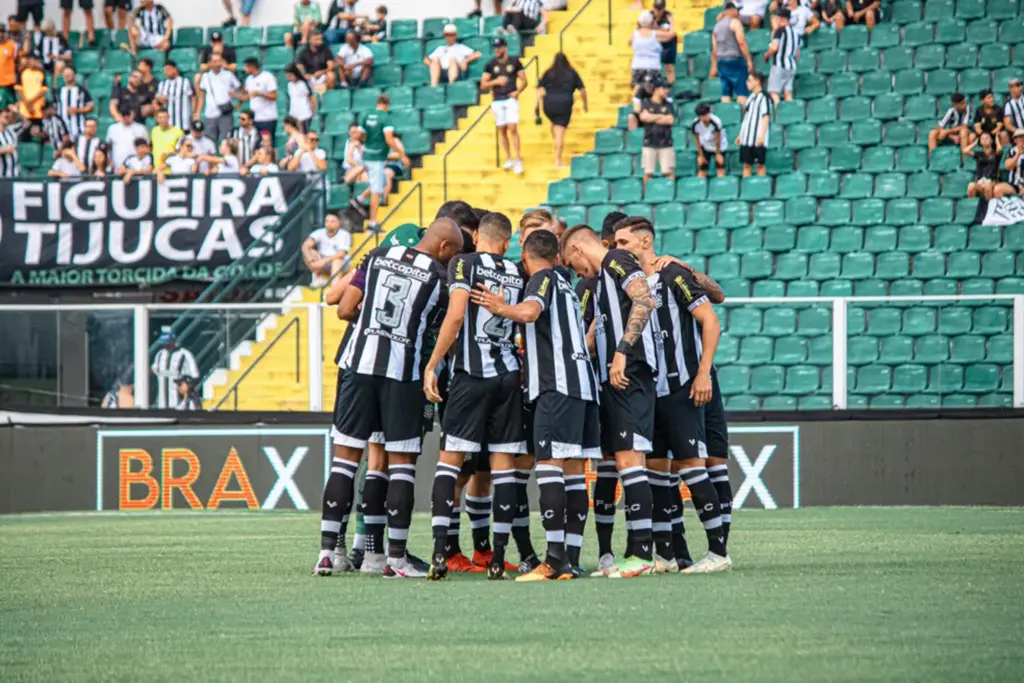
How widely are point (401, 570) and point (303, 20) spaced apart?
18120 millimetres

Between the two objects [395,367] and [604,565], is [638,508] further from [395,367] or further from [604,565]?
[395,367]

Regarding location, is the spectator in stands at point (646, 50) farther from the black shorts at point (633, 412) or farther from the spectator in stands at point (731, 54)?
the black shorts at point (633, 412)

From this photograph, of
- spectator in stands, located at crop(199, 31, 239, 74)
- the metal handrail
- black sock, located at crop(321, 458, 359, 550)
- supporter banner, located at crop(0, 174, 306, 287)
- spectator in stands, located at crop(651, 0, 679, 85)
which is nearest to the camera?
black sock, located at crop(321, 458, 359, 550)

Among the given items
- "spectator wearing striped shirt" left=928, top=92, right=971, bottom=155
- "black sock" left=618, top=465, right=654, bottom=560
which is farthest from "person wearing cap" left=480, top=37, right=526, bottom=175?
"black sock" left=618, top=465, right=654, bottom=560

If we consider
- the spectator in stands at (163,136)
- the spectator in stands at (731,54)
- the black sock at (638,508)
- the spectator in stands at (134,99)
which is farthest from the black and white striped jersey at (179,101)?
the black sock at (638,508)

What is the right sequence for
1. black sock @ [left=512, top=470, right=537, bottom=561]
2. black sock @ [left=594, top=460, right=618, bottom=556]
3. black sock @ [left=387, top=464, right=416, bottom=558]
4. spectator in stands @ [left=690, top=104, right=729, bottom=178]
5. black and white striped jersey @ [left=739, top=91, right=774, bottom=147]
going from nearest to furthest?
1. black sock @ [left=387, top=464, right=416, bottom=558]
2. black sock @ [left=512, top=470, right=537, bottom=561]
3. black sock @ [left=594, top=460, right=618, bottom=556]
4. black and white striped jersey @ [left=739, top=91, right=774, bottom=147]
5. spectator in stands @ [left=690, top=104, right=729, bottom=178]

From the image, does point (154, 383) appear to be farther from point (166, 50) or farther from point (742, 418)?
point (166, 50)

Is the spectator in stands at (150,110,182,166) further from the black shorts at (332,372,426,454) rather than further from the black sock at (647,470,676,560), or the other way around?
the black sock at (647,470,676,560)

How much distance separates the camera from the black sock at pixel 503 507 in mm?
9062

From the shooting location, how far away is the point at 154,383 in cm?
1658

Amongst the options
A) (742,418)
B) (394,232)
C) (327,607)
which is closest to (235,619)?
(327,607)

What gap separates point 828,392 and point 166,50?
14549mm

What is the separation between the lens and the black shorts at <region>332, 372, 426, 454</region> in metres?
9.20

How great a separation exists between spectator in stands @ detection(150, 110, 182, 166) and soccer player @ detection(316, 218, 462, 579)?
15.4m
